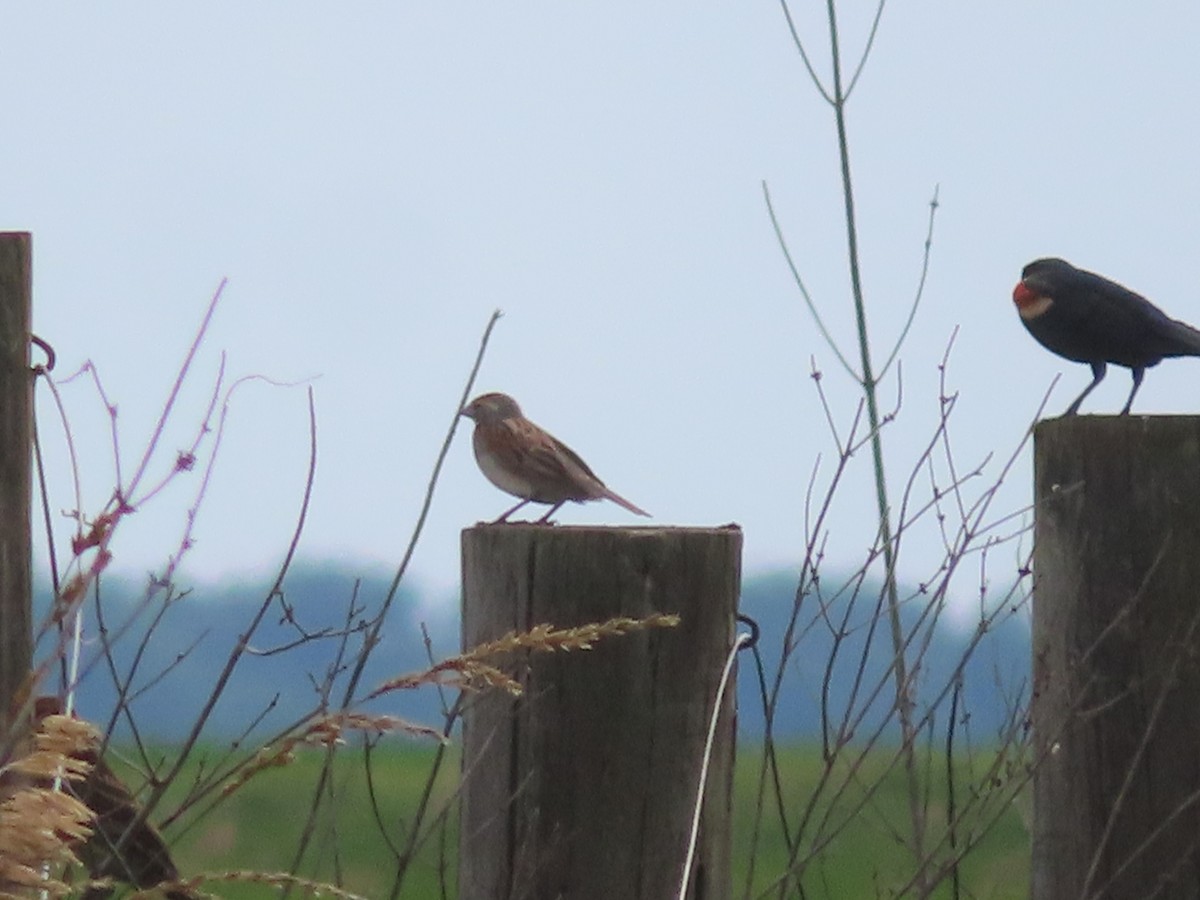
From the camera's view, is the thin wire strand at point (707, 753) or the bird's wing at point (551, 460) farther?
the bird's wing at point (551, 460)

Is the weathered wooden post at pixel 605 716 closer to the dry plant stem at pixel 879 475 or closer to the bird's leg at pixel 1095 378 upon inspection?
the dry plant stem at pixel 879 475

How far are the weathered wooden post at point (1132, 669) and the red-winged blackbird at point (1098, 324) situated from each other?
3790 mm

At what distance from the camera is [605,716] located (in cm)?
236

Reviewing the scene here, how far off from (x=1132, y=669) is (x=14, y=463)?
191 cm

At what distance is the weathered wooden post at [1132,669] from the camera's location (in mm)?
3232

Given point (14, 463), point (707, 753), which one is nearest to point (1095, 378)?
point (707, 753)

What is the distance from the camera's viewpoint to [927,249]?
406 cm

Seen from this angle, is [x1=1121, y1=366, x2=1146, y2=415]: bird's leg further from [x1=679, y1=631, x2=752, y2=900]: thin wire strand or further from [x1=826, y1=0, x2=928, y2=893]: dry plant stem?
[x1=679, y1=631, x2=752, y2=900]: thin wire strand

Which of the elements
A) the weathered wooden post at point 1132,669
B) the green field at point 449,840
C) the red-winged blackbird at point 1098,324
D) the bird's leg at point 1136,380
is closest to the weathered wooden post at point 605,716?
the weathered wooden post at point 1132,669

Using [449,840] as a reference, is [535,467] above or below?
above

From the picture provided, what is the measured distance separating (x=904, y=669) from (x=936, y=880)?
42 centimetres

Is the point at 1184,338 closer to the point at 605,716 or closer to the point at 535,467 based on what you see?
the point at 535,467

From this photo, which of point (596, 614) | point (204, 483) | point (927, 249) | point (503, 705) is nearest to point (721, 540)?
point (596, 614)

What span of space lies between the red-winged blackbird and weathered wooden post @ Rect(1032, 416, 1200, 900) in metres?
3.79
